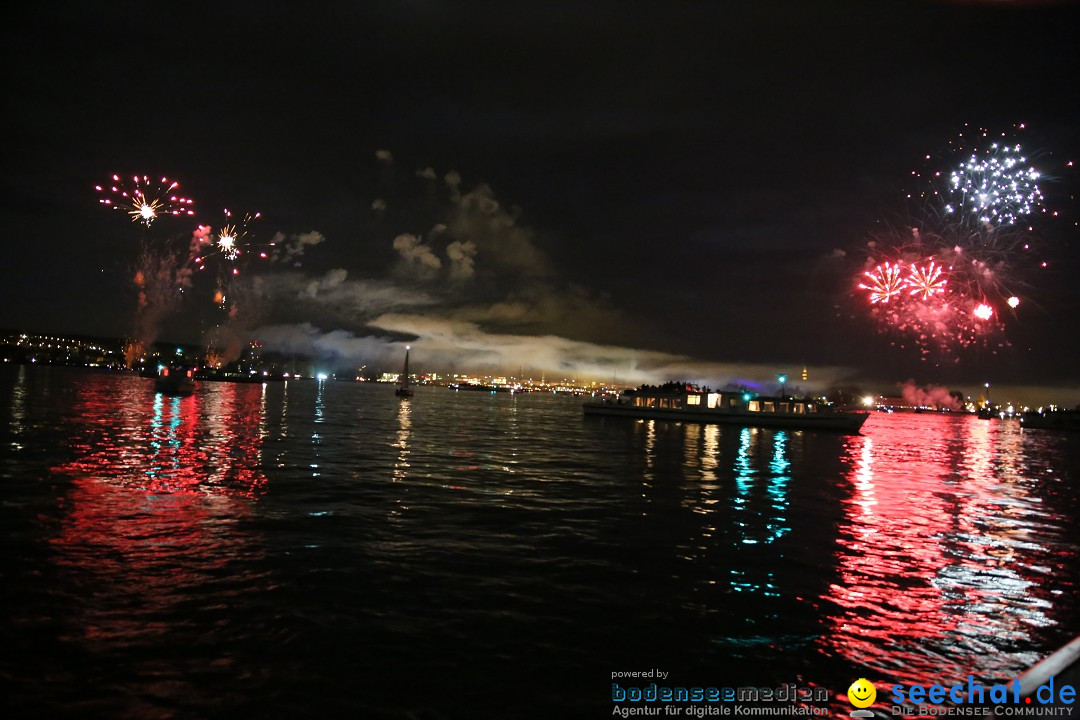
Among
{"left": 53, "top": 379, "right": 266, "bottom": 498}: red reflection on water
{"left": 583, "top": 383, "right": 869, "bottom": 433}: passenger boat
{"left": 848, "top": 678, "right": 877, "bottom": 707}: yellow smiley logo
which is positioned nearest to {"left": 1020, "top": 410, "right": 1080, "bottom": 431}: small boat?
{"left": 583, "top": 383, "right": 869, "bottom": 433}: passenger boat

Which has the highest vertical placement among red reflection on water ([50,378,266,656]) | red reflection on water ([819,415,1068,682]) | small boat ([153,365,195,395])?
small boat ([153,365,195,395])

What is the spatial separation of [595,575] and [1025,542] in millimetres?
14674

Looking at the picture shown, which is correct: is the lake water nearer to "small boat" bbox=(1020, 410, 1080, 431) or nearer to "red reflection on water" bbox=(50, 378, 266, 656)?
"red reflection on water" bbox=(50, 378, 266, 656)

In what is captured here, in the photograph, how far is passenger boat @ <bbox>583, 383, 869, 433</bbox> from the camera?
3319 inches

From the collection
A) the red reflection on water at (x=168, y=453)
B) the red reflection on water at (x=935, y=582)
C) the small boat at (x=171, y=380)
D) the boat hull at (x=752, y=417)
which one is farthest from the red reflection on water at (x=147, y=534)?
the small boat at (x=171, y=380)

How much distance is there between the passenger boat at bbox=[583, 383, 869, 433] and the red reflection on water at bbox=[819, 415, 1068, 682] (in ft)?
188

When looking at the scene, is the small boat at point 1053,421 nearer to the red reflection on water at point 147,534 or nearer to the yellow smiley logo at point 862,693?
the red reflection on water at point 147,534

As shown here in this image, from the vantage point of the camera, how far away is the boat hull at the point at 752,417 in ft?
271

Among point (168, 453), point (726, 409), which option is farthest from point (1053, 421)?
point (168, 453)

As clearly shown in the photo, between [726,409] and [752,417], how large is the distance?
4.83m

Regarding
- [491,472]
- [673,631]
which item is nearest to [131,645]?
[673,631]

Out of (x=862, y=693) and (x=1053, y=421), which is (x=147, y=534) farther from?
(x=1053, y=421)

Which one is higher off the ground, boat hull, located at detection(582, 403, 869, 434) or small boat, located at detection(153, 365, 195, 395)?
small boat, located at detection(153, 365, 195, 395)

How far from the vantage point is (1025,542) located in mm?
18906
